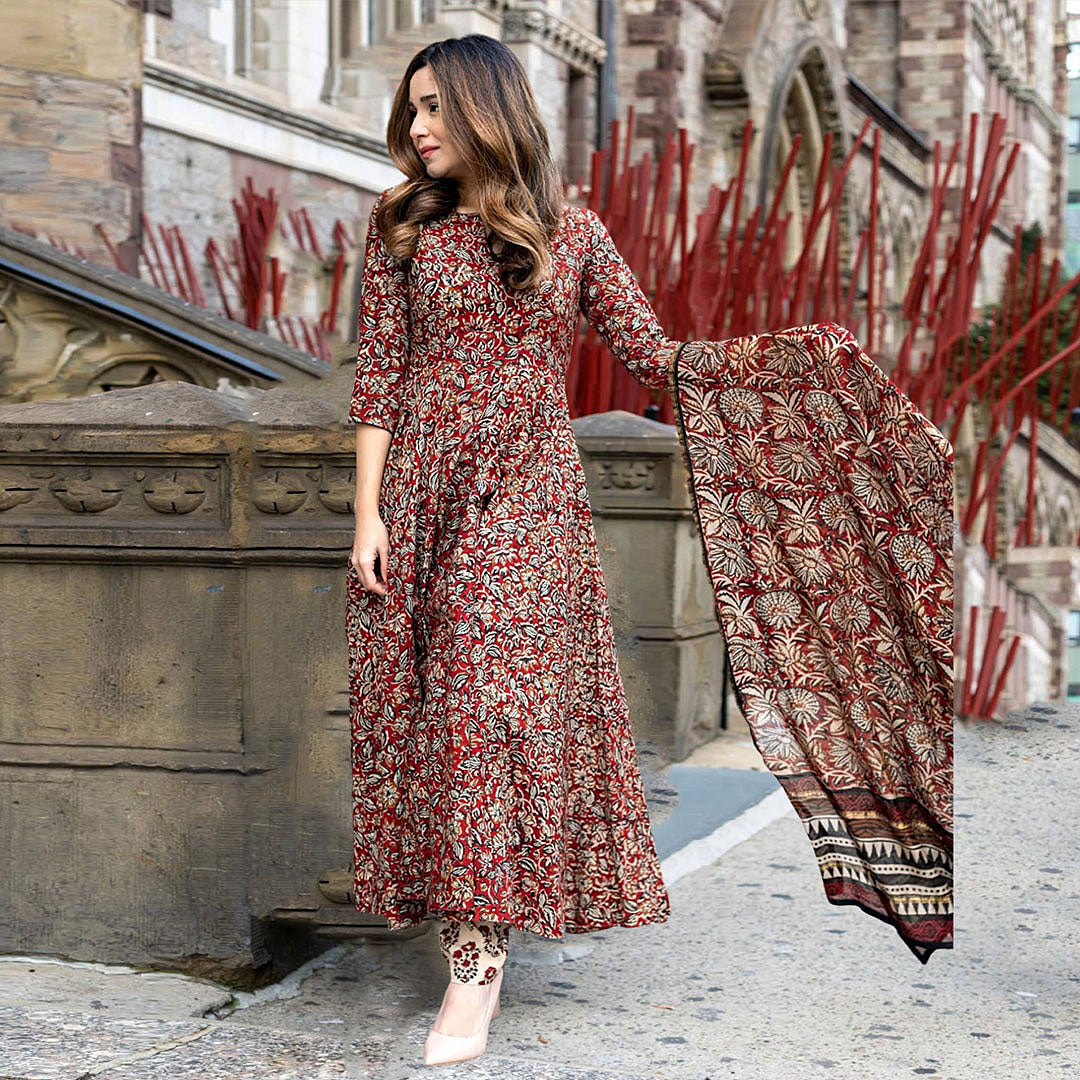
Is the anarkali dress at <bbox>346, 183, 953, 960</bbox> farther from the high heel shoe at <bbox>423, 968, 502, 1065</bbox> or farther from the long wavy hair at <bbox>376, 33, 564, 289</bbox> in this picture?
the high heel shoe at <bbox>423, 968, 502, 1065</bbox>

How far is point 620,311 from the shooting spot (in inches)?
119

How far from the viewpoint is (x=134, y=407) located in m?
3.29

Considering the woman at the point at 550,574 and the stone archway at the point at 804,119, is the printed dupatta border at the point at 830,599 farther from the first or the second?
the stone archway at the point at 804,119

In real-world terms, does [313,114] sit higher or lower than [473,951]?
higher

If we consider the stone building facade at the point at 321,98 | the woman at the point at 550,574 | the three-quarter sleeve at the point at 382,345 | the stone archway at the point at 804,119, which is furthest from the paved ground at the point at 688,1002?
the stone archway at the point at 804,119

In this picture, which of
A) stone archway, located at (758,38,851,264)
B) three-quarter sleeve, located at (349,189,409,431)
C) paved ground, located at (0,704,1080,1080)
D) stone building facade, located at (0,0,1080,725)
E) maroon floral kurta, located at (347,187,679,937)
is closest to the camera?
paved ground, located at (0,704,1080,1080)

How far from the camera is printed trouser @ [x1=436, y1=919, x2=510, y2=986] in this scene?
9.41 feet

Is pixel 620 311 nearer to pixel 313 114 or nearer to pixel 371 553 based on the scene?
pixel 371 553

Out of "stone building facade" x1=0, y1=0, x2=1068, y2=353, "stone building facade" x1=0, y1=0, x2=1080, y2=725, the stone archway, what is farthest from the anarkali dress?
the stone archway

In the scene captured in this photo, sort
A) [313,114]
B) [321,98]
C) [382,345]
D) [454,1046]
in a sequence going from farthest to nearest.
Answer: [321,98] < [313,114] < [382,345] < [454,1046]

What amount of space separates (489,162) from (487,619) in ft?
2.32

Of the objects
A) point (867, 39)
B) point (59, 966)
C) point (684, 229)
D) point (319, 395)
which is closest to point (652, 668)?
point (684, 229)

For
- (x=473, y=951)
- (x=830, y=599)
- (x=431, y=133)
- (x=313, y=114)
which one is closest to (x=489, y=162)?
(x=431, y=133)

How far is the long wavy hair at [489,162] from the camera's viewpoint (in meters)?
2.85
